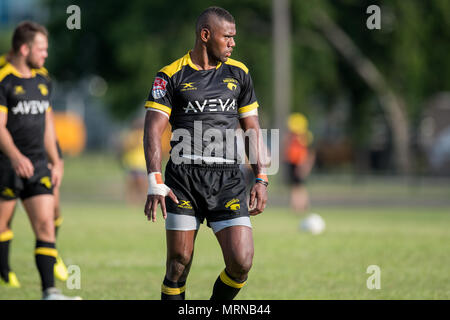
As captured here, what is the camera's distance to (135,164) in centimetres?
2055

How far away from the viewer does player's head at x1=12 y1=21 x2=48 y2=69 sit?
7691mm

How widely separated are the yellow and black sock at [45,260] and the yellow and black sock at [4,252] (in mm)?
1118

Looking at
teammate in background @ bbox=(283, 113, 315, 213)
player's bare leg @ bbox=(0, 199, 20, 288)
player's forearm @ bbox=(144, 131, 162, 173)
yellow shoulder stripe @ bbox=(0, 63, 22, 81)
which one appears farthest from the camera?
teammate in background @ bbox=(283, 113, 315, 213)

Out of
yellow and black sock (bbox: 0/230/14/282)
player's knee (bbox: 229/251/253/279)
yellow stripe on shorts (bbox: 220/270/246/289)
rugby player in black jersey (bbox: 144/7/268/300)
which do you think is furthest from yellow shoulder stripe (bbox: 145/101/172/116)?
yellow and black sock (bbox: 0/230/14/282)

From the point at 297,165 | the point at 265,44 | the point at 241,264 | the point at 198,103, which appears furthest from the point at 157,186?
the point at 265,44

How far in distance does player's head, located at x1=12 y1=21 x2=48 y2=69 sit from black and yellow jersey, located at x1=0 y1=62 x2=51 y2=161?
0.57 feet

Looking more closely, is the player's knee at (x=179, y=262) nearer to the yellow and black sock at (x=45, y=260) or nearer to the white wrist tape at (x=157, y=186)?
the white wrist tape at (x=157, y=186)

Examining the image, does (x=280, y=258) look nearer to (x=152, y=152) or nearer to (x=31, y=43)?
(x=31, y=43)

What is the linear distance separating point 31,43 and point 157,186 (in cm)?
256

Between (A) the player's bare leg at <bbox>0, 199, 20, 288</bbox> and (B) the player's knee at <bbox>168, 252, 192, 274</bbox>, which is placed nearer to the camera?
(B) the player's knee at <bbox>168, 252, 192, 274</bbox>

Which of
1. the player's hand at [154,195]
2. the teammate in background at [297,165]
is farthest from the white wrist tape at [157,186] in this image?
the teammate in background at [297,165]

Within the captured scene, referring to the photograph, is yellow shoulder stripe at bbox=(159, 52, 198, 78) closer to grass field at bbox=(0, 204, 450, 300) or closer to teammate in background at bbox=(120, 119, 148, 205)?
grass field at bbox=(0, 204, 450, 300)

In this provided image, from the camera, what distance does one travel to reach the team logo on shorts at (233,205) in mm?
6168
